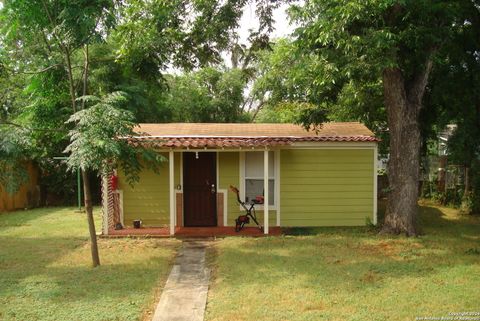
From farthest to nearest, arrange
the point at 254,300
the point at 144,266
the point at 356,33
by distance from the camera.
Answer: the point at 356,33, the point at 144,266, the point at 254,300

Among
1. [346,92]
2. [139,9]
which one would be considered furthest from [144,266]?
[346,92]

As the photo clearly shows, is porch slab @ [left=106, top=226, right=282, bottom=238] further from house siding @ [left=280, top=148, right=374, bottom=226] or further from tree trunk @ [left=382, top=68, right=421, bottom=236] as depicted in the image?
tree trunk @ [left=382, top=68, right=421, bottom=236]

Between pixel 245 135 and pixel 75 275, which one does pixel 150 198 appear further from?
pixel 75 275

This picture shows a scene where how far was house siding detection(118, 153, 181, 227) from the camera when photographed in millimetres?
12070

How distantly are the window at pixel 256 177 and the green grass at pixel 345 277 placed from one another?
5.95 ft

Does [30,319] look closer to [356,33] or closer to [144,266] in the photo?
[144,266]

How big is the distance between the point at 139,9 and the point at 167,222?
5.22 m

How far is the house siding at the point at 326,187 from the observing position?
12055 mm

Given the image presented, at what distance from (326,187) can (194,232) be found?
3535 mm

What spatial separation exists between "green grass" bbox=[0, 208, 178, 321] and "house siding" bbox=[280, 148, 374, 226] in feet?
11.5

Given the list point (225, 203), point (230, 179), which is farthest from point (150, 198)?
point (230, 179)

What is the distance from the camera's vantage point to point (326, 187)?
12102mm

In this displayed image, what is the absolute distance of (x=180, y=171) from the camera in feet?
39.6

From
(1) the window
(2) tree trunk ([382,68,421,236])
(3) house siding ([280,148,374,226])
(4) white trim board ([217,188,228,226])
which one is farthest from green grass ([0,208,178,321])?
(2) tree trunk ([382,68,421,236])
